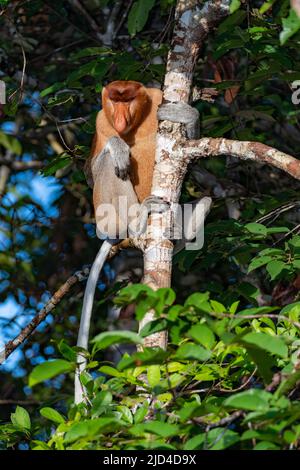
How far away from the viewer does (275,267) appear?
3.37 metres

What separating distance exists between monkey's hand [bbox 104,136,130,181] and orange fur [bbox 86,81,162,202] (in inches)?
3.5

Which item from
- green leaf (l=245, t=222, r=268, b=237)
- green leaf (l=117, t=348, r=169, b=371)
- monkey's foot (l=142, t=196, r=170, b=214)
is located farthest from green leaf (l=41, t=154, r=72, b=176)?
Result: green leaf (l=117, t=348, r=169, b=371)

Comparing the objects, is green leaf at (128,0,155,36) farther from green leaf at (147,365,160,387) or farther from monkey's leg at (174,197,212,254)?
green leaf at (147,365,160,387)

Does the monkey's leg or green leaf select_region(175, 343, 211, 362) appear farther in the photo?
the monkey's leg

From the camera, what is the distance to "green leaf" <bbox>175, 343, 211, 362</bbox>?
222cm

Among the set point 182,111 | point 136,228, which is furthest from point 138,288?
point 136,228

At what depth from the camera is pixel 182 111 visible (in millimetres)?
3699

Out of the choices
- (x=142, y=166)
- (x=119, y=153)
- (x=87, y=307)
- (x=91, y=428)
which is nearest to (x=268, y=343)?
(x=91, y=428)

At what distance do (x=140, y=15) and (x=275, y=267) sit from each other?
1519 mm

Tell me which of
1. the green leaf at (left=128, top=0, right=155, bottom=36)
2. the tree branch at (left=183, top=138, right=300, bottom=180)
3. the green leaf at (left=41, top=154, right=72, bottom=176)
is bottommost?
the green leaf at (left=41, top=154, right=72, bottom=176)
